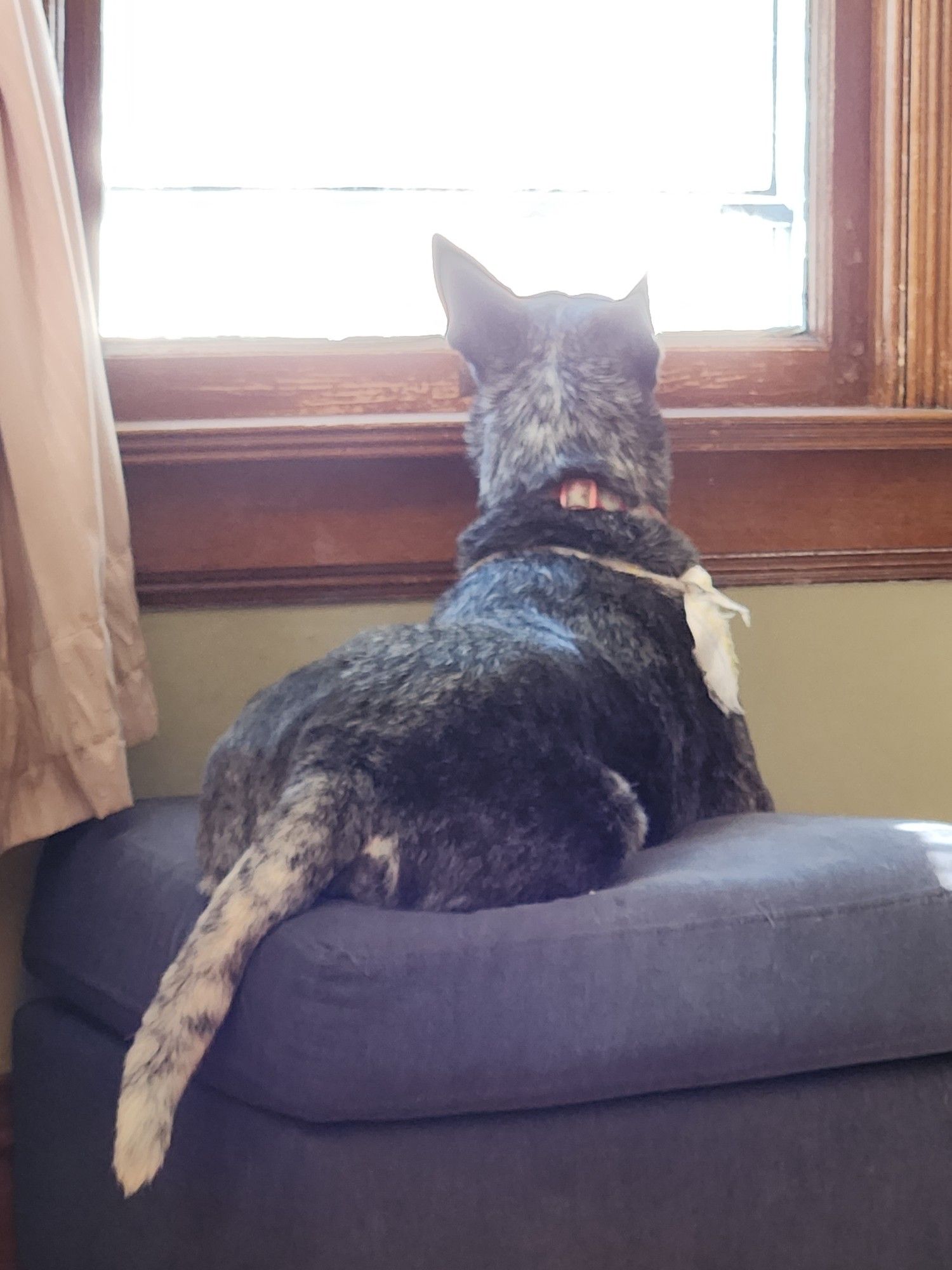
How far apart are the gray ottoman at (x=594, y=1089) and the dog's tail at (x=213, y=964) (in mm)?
31

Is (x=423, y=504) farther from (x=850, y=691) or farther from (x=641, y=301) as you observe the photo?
(x=850, y=691)

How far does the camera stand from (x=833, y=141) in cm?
176

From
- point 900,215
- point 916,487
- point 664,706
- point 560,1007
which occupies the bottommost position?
point 560,1007

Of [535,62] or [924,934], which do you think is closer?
[924,934]

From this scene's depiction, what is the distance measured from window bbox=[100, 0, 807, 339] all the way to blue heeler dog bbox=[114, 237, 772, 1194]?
416 mm

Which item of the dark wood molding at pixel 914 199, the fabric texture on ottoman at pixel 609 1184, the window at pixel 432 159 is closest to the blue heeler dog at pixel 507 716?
the fabric texture on ottoman at pixel 609 1184

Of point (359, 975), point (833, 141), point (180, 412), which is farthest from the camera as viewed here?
point (833, 141)

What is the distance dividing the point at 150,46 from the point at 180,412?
0.55 meters

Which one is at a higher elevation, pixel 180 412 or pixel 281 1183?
pixel 180 412

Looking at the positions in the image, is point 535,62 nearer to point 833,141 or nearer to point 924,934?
point 833,141

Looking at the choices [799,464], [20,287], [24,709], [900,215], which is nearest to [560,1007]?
[24,709]

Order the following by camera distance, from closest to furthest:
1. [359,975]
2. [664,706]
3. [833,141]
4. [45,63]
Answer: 1. [359,975]
2. [664,706]
3. [45,63]
4. [833,141]

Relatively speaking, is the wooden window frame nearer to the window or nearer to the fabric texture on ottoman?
the window

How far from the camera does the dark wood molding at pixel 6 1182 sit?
138cm
